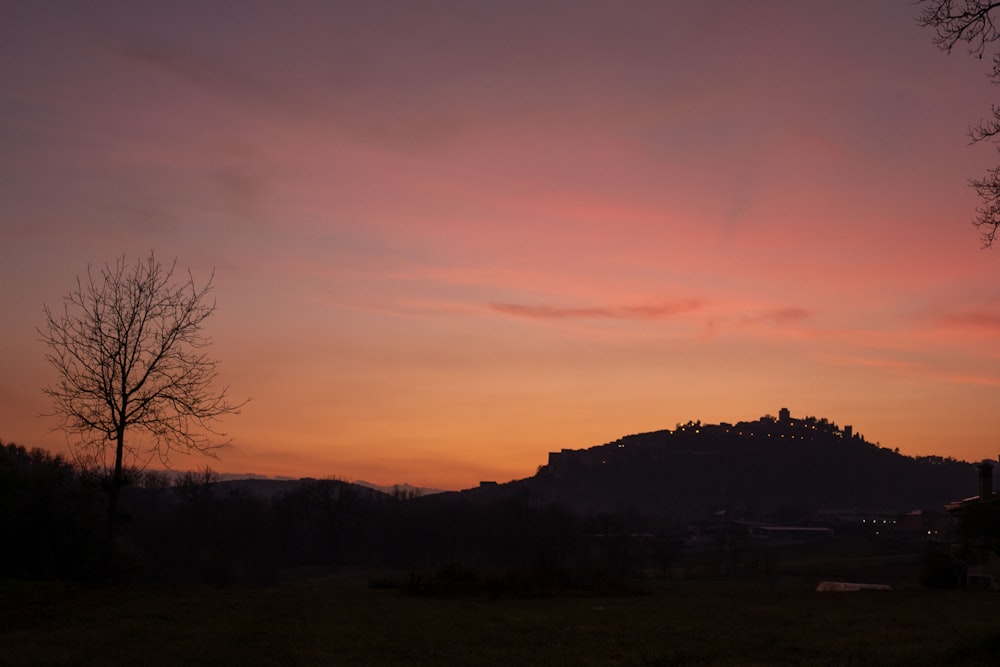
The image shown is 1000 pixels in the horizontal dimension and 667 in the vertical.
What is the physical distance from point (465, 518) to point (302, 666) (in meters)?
131

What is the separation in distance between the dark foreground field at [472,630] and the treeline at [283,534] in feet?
18.7

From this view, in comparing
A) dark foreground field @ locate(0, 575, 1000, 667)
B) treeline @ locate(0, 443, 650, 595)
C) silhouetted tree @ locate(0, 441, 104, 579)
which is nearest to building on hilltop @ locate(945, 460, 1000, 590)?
treeline @ locate(0, 443, 650, 595)

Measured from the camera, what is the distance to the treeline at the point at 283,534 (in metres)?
34.4

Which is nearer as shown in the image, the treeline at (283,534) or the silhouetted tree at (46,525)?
the treeline at (283,534)

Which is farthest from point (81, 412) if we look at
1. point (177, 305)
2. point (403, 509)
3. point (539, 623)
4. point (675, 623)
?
point (403, 509)

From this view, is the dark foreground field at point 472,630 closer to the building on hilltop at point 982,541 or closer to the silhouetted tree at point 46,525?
the silhouetted tree at point 46,525

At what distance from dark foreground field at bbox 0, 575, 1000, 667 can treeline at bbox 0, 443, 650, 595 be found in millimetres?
5696

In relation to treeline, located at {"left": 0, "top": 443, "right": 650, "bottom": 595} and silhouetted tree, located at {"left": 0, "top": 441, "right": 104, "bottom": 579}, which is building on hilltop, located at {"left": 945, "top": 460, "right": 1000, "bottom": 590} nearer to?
treeline, located at {"left": 0, "top": 443, "right": 650, "bottom": 595}

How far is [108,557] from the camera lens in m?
28.8

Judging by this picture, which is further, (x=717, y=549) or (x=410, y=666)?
(x=717, y=549)

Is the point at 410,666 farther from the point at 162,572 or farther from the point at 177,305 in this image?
the point at 162,572

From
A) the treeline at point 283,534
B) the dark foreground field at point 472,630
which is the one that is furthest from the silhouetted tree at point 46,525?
the dark foreground field at point 472,630

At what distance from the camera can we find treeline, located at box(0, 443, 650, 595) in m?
34.4

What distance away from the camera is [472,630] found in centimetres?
2030
